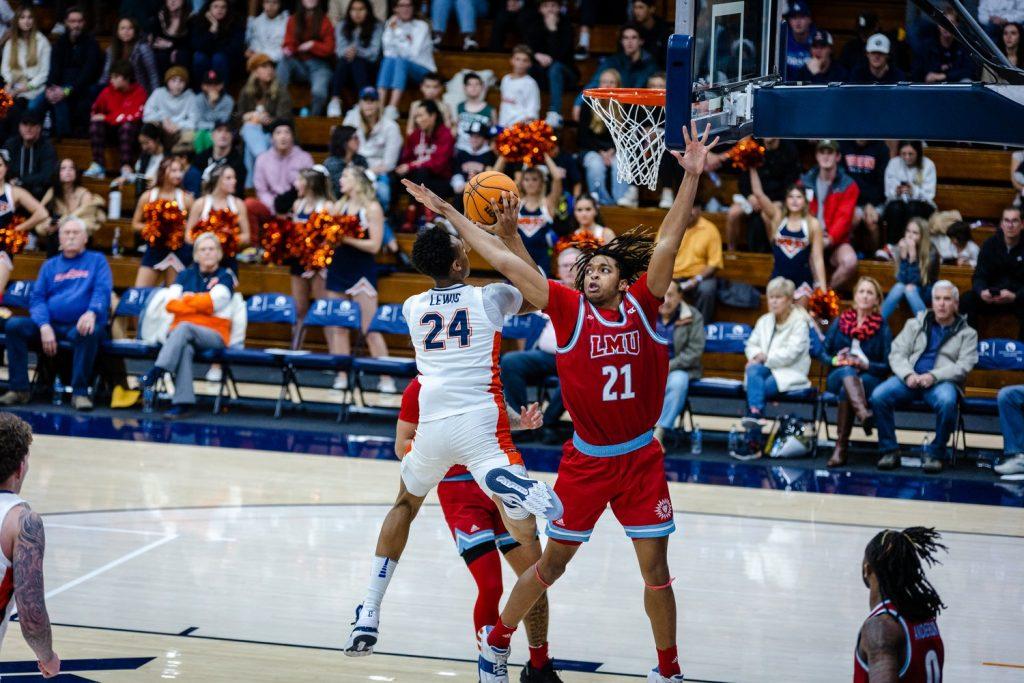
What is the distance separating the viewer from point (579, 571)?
26.1ft

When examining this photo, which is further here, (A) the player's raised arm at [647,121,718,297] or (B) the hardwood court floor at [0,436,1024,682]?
(B) the hardwood court floor at [0,436,1024,682]

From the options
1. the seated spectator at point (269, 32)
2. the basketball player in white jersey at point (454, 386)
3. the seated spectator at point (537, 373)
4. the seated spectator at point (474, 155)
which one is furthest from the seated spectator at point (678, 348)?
the seated spectator at point (269, 32)

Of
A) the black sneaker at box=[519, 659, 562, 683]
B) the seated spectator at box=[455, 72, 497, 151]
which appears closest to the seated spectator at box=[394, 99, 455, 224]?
the seated spectator at box=[455, 72, 497, 151]

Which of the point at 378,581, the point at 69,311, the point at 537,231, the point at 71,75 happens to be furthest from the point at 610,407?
the point at 71,75

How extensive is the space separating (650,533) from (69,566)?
3658mm

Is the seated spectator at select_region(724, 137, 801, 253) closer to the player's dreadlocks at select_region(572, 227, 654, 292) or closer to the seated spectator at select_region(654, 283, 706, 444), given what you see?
the seated spectator at select_region(654, 283, 706, 444)

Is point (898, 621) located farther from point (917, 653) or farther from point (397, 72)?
point (397, 72)

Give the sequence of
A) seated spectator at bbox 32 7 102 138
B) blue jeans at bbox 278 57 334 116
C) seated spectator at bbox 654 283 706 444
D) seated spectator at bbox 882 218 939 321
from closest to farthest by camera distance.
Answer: seated spectator at bbox 654 283 706 444 < seated spectator at bbox 882 218 939 321 < blue jeans at bbox 278 57 334 116 < seated spectator at bbox 32 7 102 138

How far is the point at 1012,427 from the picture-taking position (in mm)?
10758

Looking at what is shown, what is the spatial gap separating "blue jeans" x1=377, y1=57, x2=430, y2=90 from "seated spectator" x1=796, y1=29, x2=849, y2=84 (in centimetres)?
431

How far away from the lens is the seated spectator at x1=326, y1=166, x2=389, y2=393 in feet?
42.5

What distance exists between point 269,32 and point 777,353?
810 centimetres

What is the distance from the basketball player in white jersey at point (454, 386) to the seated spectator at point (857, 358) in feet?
18.2

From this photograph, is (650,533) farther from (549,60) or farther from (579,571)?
(549,60)
